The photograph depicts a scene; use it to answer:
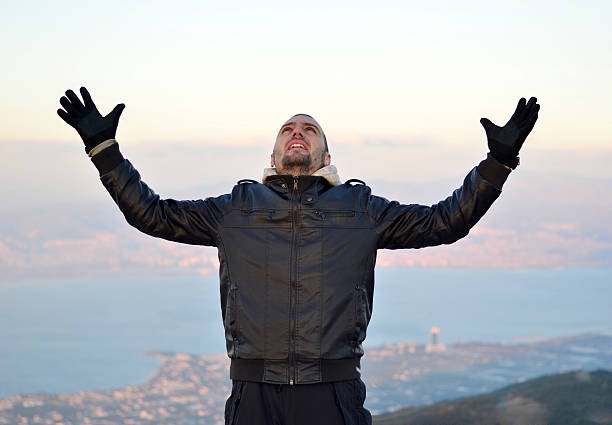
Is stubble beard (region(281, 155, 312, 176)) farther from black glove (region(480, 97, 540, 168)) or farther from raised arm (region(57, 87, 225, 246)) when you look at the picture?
black glove (region(480, 97, 540, 168))

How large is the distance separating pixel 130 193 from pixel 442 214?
6.87 feet

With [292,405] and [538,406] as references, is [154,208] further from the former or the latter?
[538,406]

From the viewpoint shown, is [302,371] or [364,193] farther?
[364,193]

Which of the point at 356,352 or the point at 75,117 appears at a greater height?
the point at 75,117

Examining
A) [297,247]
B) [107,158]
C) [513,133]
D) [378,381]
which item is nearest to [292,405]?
[297,247]

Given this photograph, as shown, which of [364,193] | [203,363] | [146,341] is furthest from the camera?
[146,341]

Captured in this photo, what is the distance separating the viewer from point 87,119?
19.0ft

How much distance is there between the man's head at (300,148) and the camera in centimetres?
609

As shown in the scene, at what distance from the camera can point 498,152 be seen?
220 inches

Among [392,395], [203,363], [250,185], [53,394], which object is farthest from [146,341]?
[250,185]

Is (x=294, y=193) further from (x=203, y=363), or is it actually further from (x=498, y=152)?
(x=203, y=363)

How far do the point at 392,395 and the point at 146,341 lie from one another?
46.7 metres

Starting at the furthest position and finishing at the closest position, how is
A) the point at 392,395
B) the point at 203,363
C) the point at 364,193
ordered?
the point at 203,363, the point at 392,395, the point at 364,193

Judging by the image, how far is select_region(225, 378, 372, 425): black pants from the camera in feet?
18.3
